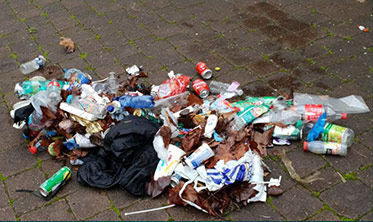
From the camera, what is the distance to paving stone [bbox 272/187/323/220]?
3322 mm

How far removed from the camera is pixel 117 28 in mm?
6047

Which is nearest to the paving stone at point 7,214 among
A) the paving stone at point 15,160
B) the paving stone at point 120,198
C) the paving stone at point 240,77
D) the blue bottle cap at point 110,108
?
the paving stone at point 15,160

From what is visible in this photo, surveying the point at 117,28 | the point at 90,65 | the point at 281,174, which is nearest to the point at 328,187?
the point at 281,174

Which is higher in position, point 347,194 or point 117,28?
point 347,194

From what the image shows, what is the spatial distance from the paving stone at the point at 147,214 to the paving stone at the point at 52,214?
0.48 m

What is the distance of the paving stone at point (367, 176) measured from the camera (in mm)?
3543

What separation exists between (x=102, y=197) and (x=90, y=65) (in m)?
2.26

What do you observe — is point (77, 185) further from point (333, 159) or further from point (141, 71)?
point (333, 159)

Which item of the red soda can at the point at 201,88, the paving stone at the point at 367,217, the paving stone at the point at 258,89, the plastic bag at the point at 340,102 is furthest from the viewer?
the paving stone at the point at 258,89

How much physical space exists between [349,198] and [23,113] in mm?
3191

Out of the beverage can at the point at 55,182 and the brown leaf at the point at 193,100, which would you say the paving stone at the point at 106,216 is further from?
the brown leaf at the point at 193,100

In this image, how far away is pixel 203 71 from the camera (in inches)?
192

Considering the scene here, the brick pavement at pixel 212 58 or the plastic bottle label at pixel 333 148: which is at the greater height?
the plastic bottle label at pixel 333 148

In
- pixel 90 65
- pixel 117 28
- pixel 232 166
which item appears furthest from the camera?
pixel 117 28
